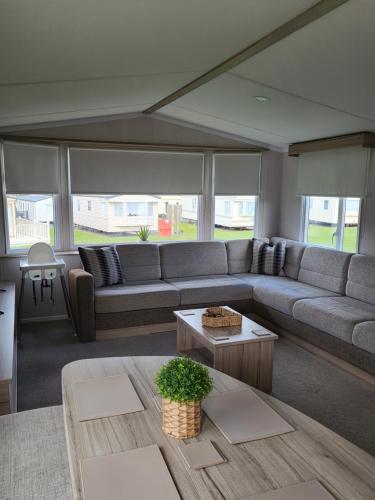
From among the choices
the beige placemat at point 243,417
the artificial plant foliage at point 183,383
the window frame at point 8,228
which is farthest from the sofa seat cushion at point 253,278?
the artificial plant foliage at point 183,383

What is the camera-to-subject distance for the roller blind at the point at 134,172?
5.04 m

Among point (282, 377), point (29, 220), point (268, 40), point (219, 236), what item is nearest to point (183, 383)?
point (268, 40)

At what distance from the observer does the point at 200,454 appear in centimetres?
146

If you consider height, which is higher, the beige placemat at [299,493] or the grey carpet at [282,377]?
the beige placemat at [299,493]

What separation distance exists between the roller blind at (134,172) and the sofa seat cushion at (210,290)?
4.22 feet

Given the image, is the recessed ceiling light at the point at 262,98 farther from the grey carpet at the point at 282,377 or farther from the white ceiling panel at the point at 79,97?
the grey carpet at the point at 282,377

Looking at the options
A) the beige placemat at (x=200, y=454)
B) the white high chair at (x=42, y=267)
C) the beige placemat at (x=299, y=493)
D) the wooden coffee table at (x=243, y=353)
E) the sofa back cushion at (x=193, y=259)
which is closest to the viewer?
the beige placemat at (x=299, y=493)

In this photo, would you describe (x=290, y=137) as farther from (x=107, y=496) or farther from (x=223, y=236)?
(x=107, y=496)

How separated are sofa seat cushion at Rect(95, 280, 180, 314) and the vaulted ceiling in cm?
186

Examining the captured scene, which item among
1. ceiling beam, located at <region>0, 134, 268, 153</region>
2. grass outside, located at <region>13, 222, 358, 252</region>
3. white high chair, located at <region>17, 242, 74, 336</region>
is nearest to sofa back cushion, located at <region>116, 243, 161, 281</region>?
grass outside, located at <region>13, 222, 358, 252</region>

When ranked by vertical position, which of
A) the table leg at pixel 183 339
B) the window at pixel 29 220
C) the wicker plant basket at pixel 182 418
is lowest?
the table leg at pixel 183 339

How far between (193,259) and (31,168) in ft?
7.05

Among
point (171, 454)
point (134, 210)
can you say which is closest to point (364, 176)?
point (134, 210)

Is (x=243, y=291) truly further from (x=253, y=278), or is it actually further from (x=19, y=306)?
(x=19, y=306)
